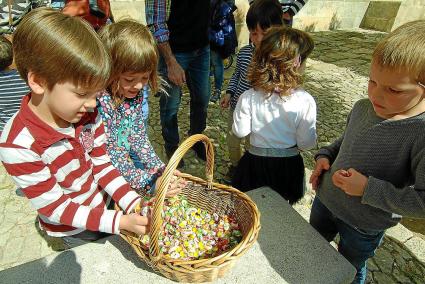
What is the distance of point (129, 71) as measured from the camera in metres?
1.64

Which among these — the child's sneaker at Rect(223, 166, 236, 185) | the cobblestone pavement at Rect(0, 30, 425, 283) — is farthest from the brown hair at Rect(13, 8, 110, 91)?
the child's sneaker at Rect(223, 166, 236, 185)

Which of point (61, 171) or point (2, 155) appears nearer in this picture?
point (2, 155)

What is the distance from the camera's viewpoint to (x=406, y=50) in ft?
3.90

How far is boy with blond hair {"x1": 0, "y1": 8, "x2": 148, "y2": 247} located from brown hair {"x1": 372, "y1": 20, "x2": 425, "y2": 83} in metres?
1.06

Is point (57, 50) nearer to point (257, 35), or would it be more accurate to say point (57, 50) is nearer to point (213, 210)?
point (213, 210)

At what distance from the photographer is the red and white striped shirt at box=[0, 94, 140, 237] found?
4.05 ft

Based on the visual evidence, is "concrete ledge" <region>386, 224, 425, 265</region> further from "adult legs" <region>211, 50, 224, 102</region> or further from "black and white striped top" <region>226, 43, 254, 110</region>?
"adult legs" <region>211, 50, 224, 102</region>

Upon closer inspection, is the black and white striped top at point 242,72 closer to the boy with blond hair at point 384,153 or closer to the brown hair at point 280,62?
the brown hair at point 280,62

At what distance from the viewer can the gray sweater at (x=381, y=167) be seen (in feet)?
4.18

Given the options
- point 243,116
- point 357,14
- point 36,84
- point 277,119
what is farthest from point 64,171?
point 357,14

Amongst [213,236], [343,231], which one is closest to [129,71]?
[213,236]

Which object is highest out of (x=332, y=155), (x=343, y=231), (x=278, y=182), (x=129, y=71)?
(x=129, y=71)

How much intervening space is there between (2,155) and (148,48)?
2.67ft

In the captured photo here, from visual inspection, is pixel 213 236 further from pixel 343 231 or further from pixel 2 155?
pixel 2 155
